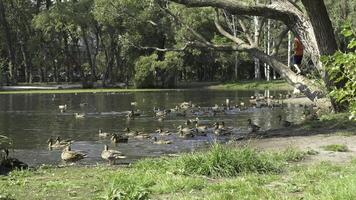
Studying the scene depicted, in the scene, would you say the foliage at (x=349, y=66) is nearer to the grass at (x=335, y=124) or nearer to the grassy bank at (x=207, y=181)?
the grassy bank at (x=207, y=181)

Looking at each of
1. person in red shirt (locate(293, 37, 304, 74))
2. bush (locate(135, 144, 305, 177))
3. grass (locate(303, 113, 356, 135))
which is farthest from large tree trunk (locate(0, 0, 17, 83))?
bush (locate(135, 144, 305, 177))

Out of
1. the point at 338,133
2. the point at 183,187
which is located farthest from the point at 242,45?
the point at 183,187

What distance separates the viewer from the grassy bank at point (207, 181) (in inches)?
326

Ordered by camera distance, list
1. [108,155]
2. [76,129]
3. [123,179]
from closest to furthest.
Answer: [123,179], [108,155], [76,129]

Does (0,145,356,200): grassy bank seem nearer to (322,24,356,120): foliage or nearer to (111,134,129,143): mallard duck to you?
(322,24,356,120): foliage

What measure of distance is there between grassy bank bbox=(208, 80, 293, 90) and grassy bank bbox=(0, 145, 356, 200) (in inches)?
2382

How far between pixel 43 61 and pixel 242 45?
74247 mm

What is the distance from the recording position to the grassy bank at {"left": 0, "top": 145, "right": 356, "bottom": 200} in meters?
8.27

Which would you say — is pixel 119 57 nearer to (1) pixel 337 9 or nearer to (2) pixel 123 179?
(1) pixel 337 9

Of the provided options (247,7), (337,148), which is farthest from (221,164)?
(247,7)

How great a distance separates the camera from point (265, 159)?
11227 mm

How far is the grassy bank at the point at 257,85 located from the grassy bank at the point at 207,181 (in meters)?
60.5

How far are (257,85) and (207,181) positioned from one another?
66589 mm

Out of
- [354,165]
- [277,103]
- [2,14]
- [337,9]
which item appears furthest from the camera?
[2,14]
